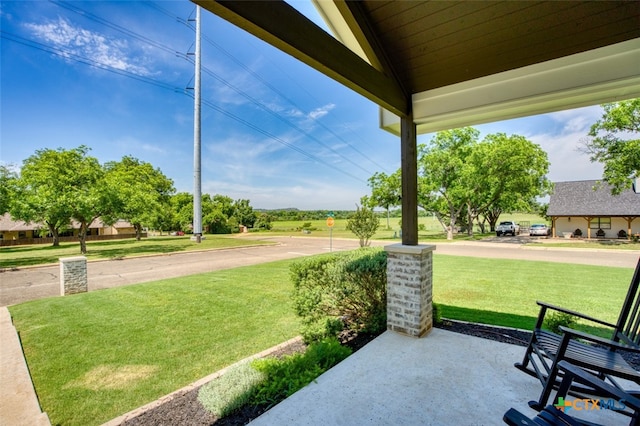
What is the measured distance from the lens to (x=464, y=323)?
4.01 m

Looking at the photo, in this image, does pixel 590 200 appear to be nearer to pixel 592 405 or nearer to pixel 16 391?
pixel 592 405

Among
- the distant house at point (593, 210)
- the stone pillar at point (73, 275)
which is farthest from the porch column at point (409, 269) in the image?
the distant house at point (593, 210)

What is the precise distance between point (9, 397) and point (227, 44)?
19.6 meters

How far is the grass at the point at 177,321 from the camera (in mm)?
2924

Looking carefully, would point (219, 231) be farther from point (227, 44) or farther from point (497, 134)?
point (497, 134)

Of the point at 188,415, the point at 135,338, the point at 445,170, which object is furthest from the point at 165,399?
→ the point at 445,170

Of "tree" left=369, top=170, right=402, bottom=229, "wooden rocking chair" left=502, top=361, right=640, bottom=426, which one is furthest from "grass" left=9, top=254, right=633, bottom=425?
"tree" left=369, top=170, right=402, bottom=229

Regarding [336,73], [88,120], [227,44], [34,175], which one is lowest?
[336,73]

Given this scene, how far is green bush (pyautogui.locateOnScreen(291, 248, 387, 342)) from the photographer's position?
366cm

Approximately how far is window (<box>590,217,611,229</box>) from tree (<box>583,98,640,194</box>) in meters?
5.96

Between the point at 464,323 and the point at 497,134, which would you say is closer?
the point at 464,323

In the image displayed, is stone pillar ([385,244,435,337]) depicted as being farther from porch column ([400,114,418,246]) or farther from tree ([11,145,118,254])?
tree ([11,145,118,254])

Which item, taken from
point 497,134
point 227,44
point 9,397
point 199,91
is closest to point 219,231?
point 199,91

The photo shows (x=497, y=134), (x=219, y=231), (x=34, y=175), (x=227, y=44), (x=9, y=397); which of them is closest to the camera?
(x=9, y=397)
